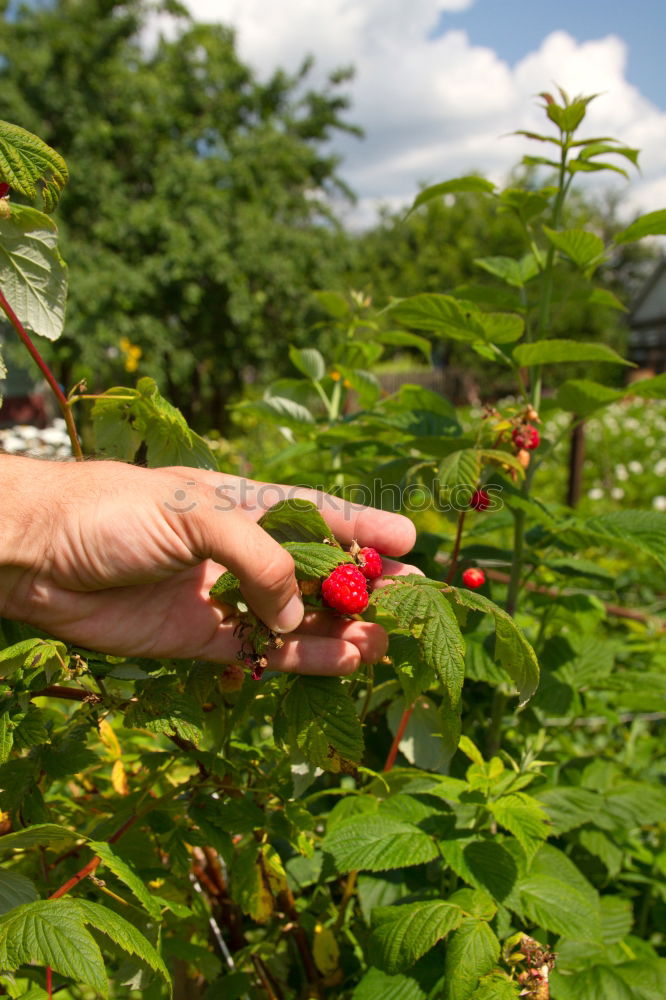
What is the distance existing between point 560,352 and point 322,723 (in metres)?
0.89

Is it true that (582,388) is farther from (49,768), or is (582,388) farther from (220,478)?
(49,768)

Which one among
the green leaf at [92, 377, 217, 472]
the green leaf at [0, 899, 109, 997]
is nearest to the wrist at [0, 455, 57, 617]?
the green leaf at [92, 377, 217, 472]

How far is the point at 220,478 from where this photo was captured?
1273 millimetres

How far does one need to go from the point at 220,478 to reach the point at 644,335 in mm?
45173

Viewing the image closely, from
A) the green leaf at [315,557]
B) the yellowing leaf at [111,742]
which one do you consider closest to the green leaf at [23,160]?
the green leaf at [315,557]

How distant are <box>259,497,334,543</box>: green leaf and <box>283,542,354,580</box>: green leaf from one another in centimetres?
2

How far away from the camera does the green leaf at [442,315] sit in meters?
1.45

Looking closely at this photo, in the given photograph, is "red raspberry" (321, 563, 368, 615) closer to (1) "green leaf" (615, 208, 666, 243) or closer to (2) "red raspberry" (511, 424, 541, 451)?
(2) "red raspberry" (511, 424, 541, 451)

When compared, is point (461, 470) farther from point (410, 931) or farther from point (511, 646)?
point (410, 931)

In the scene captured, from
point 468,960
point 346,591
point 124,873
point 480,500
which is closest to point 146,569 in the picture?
point 346,591

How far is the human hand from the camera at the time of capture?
968 mm

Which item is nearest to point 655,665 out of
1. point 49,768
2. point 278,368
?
point 49,768

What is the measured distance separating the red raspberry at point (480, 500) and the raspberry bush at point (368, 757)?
0.21 ft

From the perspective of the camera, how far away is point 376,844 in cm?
123
